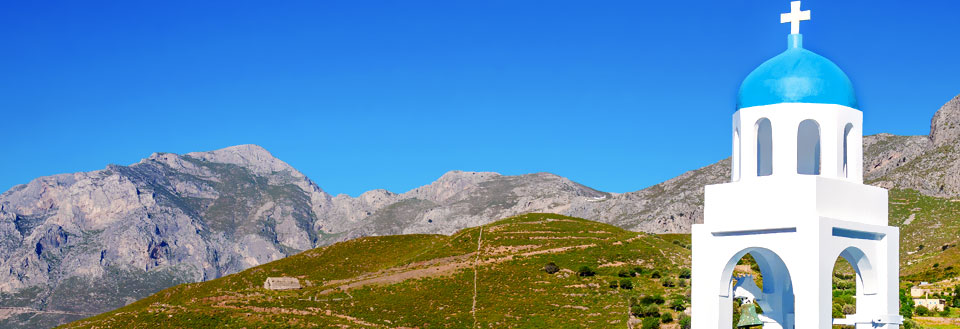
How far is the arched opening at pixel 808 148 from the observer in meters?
18.0


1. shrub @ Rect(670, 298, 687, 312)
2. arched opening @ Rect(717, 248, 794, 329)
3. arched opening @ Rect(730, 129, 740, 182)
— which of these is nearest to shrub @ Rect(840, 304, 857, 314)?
shrub @ Rect(670, 298, 687, 312)

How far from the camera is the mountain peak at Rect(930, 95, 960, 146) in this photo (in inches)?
4606

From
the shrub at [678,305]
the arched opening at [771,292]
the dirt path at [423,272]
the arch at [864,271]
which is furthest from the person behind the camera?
the dirt path at [423,272]

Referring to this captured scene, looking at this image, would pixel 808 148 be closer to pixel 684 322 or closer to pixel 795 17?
pixel 795 17

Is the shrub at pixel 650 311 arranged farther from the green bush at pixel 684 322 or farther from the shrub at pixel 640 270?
the shrub at pixel 640 270

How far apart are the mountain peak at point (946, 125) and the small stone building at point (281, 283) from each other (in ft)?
257

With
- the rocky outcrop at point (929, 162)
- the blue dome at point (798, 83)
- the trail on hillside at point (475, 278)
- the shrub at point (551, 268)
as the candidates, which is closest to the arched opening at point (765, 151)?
the blue dome at point (798, 83)

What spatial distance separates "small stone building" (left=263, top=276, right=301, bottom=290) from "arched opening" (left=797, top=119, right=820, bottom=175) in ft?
221

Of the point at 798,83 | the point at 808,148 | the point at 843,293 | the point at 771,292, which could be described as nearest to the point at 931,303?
the point at 843,293

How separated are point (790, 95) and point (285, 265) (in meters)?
82.5

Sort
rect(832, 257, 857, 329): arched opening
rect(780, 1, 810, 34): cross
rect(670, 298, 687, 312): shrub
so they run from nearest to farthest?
rect(780, 1, 810, 34): cross → rect(832, 257, 857, 329): arched opening → rect(670, 298, 687, 312): shrub

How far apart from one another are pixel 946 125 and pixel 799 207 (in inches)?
4576

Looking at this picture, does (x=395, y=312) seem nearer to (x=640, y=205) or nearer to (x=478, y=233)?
(x=478, y=233)

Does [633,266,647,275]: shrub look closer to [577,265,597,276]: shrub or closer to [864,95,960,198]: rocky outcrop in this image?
[577,265,597,276]: shrub
